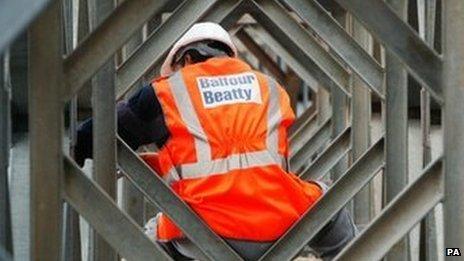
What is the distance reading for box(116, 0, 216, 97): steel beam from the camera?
7262mm

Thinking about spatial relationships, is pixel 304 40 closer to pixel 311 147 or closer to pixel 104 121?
pixel 311 147

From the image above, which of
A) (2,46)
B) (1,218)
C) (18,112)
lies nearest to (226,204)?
(1,218)

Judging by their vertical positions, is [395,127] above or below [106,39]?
below

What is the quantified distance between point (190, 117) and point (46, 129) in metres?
1.27

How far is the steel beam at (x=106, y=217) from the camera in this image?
5.21m

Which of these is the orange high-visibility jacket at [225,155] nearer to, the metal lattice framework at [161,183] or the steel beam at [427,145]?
the metal lattice framework at [161,183]

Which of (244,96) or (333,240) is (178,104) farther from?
(333,240)

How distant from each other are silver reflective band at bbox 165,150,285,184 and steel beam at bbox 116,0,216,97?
1.12m

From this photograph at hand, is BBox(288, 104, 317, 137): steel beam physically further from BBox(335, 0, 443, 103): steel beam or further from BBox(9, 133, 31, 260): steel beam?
BBox(335, 0, 443, 103): steel beam

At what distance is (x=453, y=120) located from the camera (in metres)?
4.87

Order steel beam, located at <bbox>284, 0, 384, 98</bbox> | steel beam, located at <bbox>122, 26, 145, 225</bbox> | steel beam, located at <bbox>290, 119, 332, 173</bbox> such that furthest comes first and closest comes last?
steel beam, located at <bbox>290, 119, 332, 173</bbox> < steel beam, located at <bbox>122, 26, 145, 225</bbox> < steel beam, located at <bbox>284, 0, 384, 98</bbox>

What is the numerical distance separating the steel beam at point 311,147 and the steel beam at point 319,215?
459cm

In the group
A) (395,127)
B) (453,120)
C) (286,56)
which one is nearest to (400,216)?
(453,120)

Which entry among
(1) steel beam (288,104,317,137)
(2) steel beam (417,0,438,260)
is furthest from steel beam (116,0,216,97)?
(1) steel beam (288,104,317,137)
